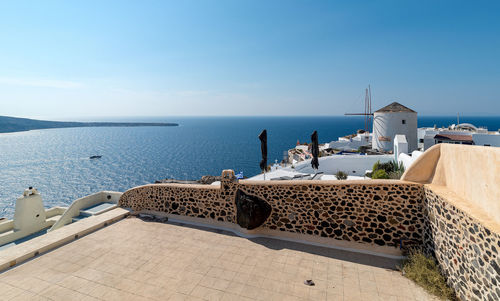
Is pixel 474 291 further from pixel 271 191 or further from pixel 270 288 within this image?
pixel 271 191

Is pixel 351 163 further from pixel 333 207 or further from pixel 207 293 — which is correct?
pixel 207 293

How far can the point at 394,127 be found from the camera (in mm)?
27531

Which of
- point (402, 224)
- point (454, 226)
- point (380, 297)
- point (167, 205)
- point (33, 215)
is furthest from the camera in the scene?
point (33, 215)

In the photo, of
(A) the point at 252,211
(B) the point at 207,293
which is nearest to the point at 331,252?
(A) the point at 252,211

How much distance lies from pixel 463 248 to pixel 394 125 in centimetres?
2622

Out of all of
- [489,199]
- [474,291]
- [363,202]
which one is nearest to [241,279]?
[363,202]

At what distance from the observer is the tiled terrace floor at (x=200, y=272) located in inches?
227

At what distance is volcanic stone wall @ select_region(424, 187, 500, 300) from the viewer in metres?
4.09

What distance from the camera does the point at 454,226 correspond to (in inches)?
203

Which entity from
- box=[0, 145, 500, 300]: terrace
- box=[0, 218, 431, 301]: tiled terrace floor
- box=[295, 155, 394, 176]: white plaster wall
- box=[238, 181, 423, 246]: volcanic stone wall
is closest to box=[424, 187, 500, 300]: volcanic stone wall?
box=[0, 145, 500, 300]: terrace

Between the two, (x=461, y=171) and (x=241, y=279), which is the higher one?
(x=461, y=171)

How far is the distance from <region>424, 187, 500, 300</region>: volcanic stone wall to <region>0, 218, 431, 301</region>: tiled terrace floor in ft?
2.97

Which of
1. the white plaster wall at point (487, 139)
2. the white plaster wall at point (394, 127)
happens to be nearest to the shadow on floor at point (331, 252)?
the white plaster wall at point (487, 139)

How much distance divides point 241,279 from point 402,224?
194 inches
